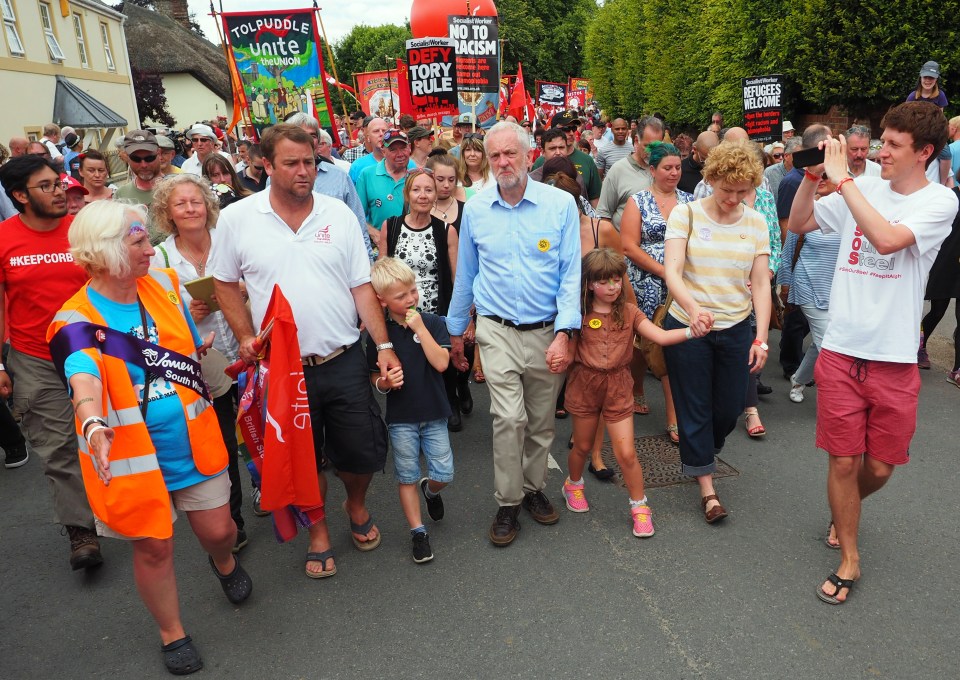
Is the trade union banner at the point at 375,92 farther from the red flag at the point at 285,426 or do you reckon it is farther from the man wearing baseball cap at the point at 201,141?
the red flag at the point at 285,426

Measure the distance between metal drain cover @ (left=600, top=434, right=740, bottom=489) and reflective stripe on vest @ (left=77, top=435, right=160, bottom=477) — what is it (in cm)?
292

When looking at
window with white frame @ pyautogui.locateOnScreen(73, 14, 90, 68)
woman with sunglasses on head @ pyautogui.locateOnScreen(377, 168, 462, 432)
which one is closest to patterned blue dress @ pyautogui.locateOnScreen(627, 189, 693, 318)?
woman with sunglasses on head @ pyautogui.locateOnScreen(377, 168, 462, 432)

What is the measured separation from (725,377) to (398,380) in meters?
1.88

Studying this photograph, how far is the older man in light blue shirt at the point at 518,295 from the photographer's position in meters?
3.87

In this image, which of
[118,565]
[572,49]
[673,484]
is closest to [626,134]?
[673,484]

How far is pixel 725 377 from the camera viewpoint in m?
4.16

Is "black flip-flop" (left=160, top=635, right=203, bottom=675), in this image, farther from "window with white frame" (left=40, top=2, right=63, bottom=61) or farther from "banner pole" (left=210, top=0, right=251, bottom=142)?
"window with white frame" (left=40, top=2, right=63, bottom=61)

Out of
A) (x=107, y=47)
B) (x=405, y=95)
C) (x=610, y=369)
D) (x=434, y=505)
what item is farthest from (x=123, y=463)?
(x=107, y=47)

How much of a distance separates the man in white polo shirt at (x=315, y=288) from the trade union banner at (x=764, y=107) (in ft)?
27.0

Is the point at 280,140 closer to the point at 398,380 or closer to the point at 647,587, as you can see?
the point at 398,380

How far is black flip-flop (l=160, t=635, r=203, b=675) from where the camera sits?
312 cm

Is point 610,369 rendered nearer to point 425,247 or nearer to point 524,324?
point 524,324

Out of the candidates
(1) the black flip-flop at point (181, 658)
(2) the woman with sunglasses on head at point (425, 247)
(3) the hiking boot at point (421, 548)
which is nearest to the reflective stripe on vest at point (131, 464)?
(1) the black flip-flop at point (181, 658)

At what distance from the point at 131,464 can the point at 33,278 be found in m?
1.77
